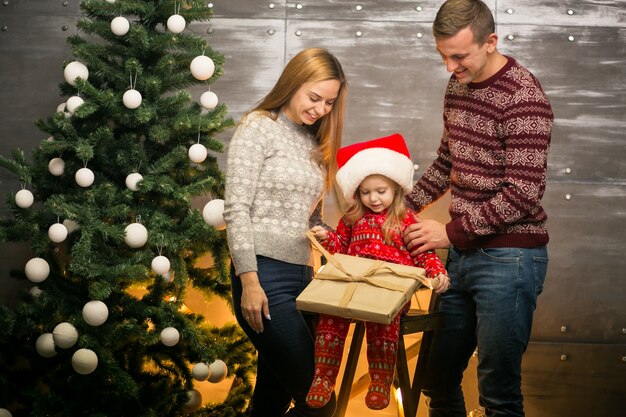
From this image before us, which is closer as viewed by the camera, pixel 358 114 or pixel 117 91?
pixel 117 91

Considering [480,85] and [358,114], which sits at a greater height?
[480,85]

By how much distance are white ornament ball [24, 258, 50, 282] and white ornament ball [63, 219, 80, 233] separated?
0.17 metres

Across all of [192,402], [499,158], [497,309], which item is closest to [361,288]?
[497,309]

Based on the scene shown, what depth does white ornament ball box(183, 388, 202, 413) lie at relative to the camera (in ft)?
10.8

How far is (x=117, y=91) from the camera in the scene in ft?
10.5

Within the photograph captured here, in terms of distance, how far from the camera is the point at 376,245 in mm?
2676

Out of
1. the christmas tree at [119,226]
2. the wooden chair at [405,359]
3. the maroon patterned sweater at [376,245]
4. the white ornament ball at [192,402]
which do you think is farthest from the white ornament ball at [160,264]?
the wooden chair at [405,359]

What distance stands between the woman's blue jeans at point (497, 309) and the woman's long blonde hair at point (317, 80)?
1.91ft

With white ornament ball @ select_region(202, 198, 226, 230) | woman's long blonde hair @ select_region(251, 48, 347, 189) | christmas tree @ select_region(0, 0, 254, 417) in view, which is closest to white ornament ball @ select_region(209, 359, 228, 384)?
christmas tree @ select_region(0, 0, 254, 417)

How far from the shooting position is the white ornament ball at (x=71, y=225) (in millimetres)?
3148

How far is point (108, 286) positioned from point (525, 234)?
1596mm

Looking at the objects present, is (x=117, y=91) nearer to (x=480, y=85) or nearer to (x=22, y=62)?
(x=22, y=62)

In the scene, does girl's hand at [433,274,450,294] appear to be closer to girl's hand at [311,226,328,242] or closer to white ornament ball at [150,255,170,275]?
girl's hand at [311,226,328,242]

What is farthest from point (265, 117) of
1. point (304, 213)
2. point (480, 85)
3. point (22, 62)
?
point (22, 62)
